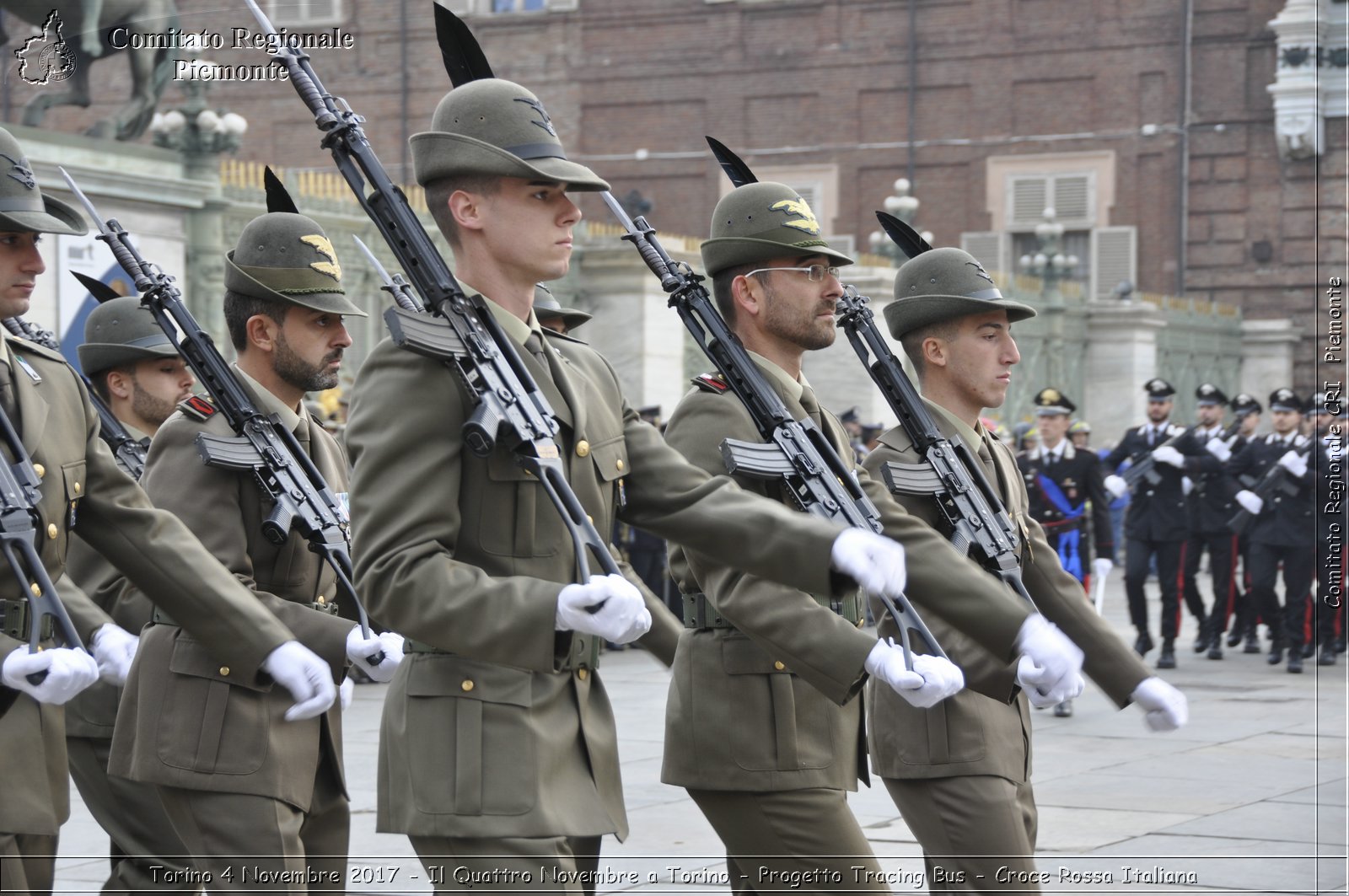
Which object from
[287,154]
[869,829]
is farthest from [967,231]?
[869,829]

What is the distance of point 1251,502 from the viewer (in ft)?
45.2

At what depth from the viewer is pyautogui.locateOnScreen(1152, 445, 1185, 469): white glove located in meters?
13.7

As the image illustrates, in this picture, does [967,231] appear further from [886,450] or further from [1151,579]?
[886,450]

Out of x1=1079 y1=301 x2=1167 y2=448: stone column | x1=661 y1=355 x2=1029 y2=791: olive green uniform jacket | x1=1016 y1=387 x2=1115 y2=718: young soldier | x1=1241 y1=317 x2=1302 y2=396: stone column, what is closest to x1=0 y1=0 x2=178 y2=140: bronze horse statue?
x1=1016 y1=387 x2=1115 y2=718: young soldier

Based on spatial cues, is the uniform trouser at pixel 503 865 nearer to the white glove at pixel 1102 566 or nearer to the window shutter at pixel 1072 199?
the white glove at pixel 1102 566

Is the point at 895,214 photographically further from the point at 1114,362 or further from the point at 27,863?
the point at 27,863

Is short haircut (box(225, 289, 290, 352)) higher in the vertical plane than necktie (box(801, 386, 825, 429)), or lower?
higher

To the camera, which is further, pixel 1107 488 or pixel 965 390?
pixel 1107 488

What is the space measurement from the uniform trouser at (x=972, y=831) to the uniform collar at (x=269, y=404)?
5.32ft

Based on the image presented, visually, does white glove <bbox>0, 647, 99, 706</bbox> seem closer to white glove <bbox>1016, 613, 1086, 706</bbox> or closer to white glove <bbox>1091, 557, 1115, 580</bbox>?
white glove <bbox>1016, 613, 1086, 706</bbox>

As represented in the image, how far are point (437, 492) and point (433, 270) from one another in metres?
0.43

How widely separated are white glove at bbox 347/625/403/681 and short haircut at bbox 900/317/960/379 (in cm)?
154

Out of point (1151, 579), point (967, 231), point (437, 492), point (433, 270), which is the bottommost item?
point (1151, 579)

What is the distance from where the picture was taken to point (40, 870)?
3.79m
